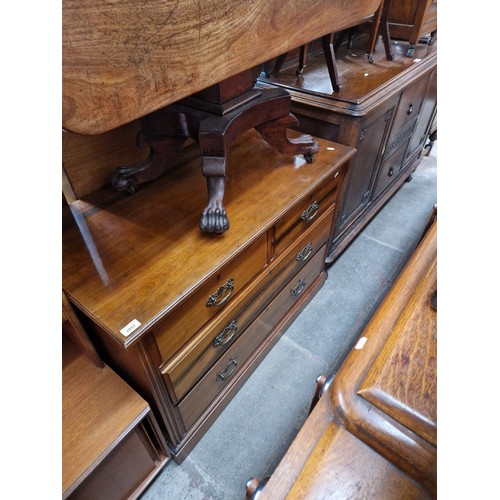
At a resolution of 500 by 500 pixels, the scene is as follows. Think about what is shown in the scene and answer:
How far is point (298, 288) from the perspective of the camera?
154 cm

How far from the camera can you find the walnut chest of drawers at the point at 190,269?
767 mm

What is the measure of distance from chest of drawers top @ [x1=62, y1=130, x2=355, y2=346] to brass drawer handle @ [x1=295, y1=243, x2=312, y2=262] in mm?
292

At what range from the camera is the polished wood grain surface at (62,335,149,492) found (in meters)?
0.83

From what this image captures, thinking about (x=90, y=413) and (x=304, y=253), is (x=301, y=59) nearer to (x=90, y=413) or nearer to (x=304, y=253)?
(x=304, y=253)

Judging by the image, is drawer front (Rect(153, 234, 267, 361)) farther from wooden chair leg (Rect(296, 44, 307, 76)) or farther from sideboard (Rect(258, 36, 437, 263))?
wooden chair leg (Rect(296, 44, 307, 76))

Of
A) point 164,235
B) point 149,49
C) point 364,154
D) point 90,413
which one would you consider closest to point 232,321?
point 164,235

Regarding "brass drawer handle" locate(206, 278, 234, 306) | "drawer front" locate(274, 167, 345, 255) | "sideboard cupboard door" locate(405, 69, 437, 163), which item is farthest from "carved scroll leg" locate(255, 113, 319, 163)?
"sideboard cupboard door" locate(405, 69, 437, 163)

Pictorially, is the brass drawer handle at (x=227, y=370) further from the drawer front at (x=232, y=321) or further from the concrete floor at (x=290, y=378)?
the concrete floor at (x=290, y=378)

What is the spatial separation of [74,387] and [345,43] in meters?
2.36

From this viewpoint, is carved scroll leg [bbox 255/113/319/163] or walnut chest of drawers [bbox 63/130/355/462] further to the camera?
carved scroll leg [bbox 255/113/319/163]

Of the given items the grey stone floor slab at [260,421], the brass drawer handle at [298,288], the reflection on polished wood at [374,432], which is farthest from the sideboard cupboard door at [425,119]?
the reflection on polished wood at [374,432]

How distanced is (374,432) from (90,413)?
2.64 ft

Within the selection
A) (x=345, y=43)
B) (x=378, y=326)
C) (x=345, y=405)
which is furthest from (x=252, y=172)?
(x=345, y=43)

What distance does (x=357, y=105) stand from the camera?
1.31m
